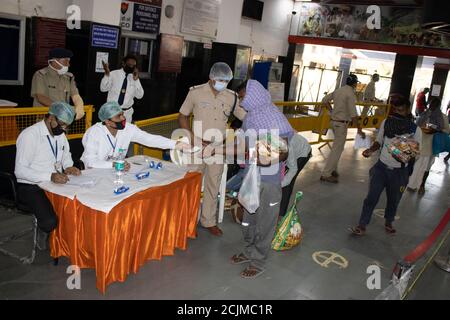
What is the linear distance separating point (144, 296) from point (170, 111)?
7.13m

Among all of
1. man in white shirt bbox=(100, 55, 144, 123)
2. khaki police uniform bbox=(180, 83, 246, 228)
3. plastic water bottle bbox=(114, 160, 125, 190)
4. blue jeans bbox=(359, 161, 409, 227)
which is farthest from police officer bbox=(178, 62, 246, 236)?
man in white shirt bbox=(100, 55, 144, 123)

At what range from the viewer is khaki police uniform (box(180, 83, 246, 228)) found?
14.1ft

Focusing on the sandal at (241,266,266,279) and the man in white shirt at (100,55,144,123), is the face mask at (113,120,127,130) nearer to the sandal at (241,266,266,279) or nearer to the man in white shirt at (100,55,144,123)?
the sandal at (241,266,266,279)

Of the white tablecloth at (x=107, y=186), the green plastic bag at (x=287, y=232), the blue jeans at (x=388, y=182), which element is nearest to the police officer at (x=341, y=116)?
the blue jeans at (x=388, y=182)

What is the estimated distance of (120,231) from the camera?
3141mm

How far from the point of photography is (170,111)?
9.98 m

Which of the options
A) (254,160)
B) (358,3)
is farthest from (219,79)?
(358,3)

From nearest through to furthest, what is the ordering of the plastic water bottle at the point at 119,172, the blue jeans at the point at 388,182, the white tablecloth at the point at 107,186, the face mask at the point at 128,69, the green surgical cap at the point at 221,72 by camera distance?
the white tablecloth at the point at 107,186 → the plastic water bottle at the point at 119,172 → the green surgical cap at the point at 221,72 → the blue jeans at the point at 388,182 → the face mask at the point at 128,69

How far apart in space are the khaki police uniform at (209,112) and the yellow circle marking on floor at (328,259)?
4.14ft

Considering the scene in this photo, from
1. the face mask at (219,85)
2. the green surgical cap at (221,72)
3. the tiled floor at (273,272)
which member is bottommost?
the tiled floor at (273,272)

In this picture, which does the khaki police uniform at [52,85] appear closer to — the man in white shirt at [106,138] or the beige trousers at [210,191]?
the man in white shirt at [106,138]

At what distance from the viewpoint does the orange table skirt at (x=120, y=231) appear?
307 cm

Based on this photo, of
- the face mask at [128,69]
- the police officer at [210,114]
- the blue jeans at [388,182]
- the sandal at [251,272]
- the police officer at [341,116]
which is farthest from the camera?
the police officer at [341,116]

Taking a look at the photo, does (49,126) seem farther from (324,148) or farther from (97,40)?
(324,148)
